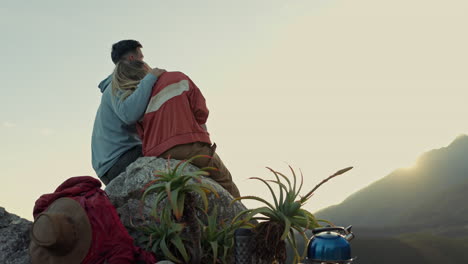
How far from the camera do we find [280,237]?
5.07 m

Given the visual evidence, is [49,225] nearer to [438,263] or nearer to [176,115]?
[176,115]

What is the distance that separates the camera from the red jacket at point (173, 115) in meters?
6.47

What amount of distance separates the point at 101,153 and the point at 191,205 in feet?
9.43

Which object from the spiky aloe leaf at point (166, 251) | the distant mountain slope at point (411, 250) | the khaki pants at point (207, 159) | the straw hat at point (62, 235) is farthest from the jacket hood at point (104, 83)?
the distant mountain slope at point (411, 250)

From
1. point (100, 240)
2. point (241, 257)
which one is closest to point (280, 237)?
point (241, 257)

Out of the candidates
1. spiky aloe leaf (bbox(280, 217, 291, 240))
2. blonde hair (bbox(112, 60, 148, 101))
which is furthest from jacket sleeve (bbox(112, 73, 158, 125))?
spiky aloe leaf (bbox(280, 217, 291, 240))

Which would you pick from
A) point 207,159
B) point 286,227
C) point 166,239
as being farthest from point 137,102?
point 286,227

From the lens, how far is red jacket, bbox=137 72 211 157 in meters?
6.47

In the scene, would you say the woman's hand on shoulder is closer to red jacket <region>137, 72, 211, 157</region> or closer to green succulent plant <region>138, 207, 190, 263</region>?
A: red jacket <region>137, 72, 211, 157</region>

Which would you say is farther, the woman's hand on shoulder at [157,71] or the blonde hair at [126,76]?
the blonde hair at [126,76]

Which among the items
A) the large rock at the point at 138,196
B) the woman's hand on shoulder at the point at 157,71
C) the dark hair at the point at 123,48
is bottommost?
the large rock at the point at 138,196

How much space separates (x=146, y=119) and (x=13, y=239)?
210 cm

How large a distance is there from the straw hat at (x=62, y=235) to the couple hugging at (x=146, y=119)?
5.47 feet

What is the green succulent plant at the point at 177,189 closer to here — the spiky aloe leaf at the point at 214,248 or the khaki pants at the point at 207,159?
the spiky aloe leaf at the point at 214,248
